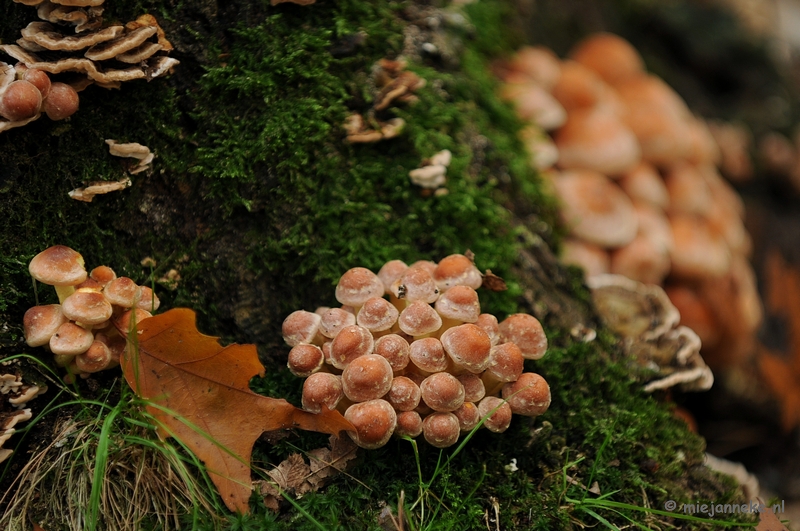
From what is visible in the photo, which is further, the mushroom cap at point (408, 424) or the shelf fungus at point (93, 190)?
the shelf fungus at point (93, 190)

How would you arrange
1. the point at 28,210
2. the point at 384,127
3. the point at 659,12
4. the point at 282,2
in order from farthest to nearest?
the point at 659,12 < the point at 384,127 < the point at 282,2 < the point at 28,210

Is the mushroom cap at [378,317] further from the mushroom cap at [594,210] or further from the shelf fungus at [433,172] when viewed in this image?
the mushroom cap at [594,210]

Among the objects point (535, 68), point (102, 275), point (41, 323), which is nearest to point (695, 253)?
point (535, 68)

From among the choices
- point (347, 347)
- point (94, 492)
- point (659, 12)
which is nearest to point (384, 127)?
point (347, 347)

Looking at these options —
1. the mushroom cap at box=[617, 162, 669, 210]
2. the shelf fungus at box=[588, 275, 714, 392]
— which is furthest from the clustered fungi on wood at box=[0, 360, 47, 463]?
the mushroom cap at box=[617, 162, 669, 210]

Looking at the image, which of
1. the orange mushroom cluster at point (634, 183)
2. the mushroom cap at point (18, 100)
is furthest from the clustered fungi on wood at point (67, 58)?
the orange mushroom cluster at point (634, 183)

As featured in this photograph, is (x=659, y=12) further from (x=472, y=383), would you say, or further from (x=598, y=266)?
(x=472, y=383)
